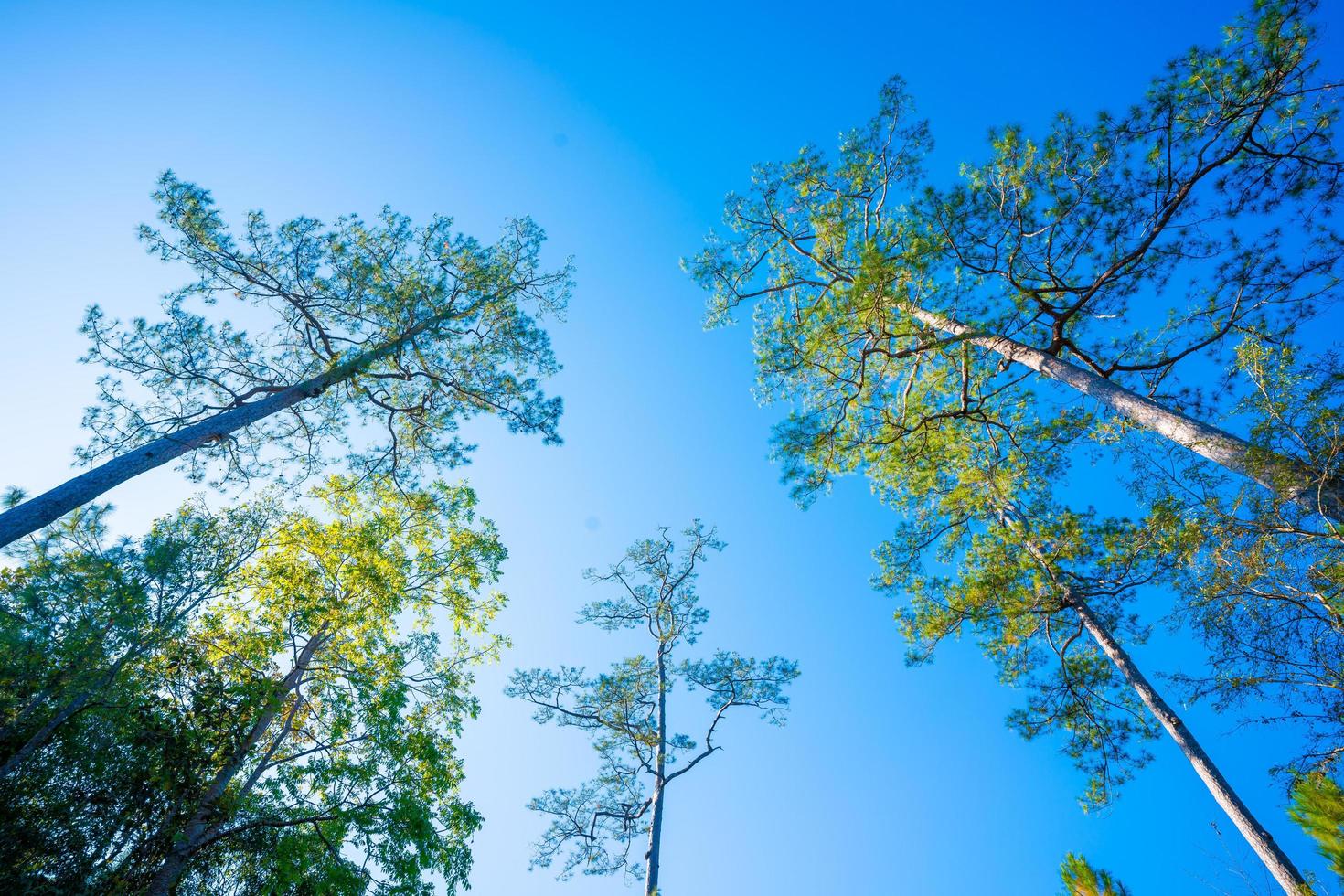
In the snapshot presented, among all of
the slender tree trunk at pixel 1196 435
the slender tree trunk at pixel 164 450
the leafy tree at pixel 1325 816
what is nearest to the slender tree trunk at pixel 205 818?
the slender tree trunk at pixel 164 450

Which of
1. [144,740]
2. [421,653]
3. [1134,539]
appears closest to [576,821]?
[421,653]

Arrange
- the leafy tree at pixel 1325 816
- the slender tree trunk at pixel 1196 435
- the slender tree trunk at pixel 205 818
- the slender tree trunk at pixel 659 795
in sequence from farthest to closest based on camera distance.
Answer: the slender tree trunk at pixel 659 795
the slender tree trunk at pixel 205 818
the slender tree trunk at pixel 1196 435
the leafy tree at pixel 1325 816

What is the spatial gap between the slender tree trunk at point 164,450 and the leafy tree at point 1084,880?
364 inches

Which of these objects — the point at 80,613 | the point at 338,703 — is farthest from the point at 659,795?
the point at 80,613

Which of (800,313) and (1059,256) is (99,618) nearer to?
(800,313)

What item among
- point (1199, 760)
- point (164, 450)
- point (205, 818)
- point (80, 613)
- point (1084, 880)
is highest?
point (164, 450)

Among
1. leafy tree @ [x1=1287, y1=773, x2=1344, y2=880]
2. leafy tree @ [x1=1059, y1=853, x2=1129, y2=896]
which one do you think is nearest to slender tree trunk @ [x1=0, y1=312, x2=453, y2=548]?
leafy tree @ [x1=1059, y1=853, x2=1129, y2=896]

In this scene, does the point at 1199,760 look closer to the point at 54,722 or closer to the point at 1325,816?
the point at 1325,816

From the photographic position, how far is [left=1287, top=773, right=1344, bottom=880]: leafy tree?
109 inches

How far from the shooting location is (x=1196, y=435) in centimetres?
505

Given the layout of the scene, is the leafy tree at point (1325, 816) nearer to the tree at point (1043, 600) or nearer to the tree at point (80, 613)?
the tree at point (1043, 600)

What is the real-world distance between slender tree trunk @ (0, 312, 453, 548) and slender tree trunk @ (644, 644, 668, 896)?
8.88 meters

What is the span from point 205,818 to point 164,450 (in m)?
4.83

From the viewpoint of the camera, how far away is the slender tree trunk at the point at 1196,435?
4125mm
